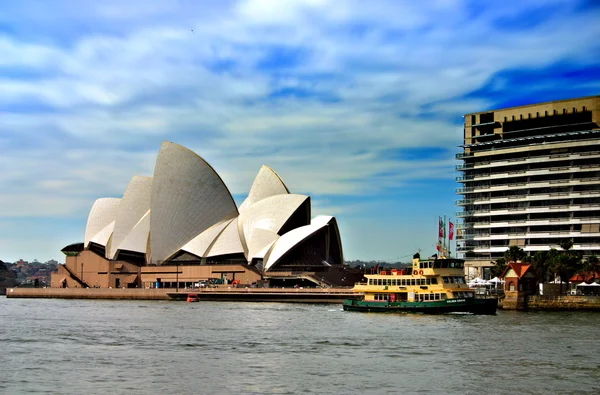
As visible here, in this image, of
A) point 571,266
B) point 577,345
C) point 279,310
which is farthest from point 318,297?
point 577,345

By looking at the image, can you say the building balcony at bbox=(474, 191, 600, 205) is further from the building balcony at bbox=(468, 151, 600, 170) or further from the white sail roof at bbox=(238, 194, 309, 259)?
the white sail roof at bbox=(238, 194, 309, 259)

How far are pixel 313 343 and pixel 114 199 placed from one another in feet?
313

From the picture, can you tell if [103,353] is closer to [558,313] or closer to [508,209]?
[558,313]

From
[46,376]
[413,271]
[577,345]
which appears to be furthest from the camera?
[413,271]

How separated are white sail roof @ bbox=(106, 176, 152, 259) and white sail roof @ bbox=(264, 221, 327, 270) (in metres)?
25.3

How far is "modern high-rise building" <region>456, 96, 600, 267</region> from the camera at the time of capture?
4269 inches

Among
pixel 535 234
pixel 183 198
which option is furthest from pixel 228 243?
pixel 535 234

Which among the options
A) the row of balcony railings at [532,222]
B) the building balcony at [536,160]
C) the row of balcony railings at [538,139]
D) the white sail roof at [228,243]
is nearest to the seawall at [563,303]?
the row of balcony railings at [532,222]

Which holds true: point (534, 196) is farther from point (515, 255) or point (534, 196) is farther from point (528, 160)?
point (515, 255)

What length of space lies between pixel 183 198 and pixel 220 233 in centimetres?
705

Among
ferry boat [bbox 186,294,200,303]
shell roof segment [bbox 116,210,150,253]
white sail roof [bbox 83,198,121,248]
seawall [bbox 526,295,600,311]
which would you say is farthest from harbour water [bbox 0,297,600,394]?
white sail roof [bbox 83,198,121,248]

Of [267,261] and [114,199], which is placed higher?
[114,199]

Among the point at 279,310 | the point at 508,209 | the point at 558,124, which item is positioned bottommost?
the point at 279,310

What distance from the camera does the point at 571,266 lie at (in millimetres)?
89312
